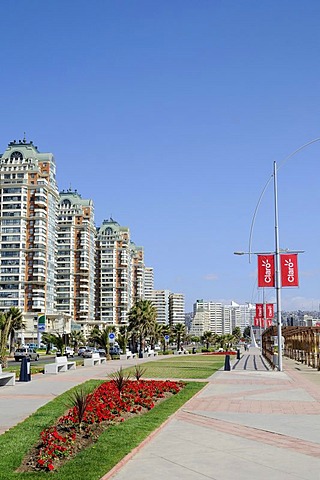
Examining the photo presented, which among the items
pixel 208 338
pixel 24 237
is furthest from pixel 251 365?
pixel 208 338

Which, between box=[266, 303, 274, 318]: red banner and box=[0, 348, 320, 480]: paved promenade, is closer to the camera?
box=[0, 348, 320, 480]: paved promenade

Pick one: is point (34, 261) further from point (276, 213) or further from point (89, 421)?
point (89, 421)

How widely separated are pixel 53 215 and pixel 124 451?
115 m

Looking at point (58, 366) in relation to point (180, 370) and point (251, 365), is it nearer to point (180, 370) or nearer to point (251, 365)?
point (180, 370)

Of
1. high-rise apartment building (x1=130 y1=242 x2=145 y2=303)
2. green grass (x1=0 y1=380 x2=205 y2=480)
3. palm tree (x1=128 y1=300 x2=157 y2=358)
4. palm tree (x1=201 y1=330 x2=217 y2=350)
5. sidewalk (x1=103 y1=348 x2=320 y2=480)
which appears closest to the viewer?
green grass (x1=0 y1=380 x2=205 y2=480)

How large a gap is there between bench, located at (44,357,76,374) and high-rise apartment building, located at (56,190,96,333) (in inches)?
4305

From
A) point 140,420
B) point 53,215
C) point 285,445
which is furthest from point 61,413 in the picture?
point 53,215

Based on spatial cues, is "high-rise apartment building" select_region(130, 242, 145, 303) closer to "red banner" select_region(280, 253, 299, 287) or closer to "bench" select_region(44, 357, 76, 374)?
"bench" select_region(44, 357, 76, 374)

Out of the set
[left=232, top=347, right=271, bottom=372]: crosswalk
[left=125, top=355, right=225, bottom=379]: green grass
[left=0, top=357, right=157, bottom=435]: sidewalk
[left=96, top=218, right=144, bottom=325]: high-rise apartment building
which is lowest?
[left=232, top=347, right=271, bottom=372]: crosswalk

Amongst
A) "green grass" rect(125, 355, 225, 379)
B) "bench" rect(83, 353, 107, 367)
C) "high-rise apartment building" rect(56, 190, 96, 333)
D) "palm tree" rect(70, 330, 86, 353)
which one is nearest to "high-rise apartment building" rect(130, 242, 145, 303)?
"high-rise apartment building" rect(56, 190, 96, 333)

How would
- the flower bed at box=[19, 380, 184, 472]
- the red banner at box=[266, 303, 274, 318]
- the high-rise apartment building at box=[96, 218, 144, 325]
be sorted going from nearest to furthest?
the flower bed at box=[19, 380, 184, 472] → the red banner at box=[266, 303, 274, 318] → the high-rise apartment building at box=[96, 218, 144, 325]

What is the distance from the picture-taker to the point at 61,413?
1427cm

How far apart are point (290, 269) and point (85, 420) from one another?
21.2 metres

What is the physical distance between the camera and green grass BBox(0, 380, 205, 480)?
825 centimetres
